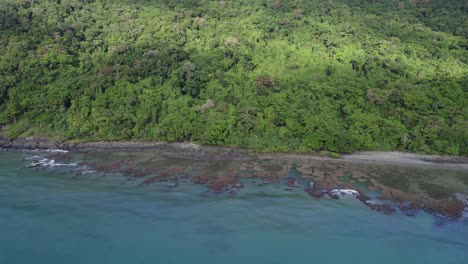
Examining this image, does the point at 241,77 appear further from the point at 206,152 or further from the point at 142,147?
the point at 142,147

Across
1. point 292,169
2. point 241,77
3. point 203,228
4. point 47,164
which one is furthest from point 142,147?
point 203,228

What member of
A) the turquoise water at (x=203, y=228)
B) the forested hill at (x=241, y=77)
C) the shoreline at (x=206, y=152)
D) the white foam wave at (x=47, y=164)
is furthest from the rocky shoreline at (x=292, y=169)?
the forested hill at (x=241, y=77)

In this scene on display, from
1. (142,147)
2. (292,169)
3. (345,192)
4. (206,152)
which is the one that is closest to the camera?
(345,192)

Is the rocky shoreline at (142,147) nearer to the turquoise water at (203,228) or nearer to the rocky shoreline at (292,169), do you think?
the rocky shoreline at (292,169)

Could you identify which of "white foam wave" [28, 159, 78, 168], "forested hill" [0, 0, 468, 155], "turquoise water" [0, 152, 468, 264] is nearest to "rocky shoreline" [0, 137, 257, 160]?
"forested hill" [0, 0, 468, 155]

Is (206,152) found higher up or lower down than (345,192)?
higher up

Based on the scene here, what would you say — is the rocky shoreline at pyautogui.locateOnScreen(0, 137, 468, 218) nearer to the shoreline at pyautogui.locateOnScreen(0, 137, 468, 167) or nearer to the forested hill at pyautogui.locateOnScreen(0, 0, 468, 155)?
the shoreline at pyautogui.locateOnScreen(0, 137, 468, 167)

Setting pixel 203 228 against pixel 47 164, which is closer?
pixel 203 228
